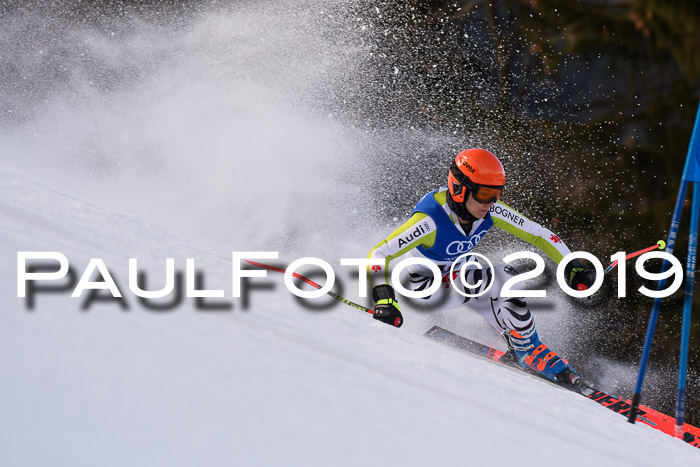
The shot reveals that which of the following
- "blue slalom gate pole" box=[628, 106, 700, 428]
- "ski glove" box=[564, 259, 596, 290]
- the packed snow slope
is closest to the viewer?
the packed snow slope

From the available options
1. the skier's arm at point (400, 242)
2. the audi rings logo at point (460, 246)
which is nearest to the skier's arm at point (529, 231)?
the audi rings logo at point (460, 246)

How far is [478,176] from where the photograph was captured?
2.80 metres

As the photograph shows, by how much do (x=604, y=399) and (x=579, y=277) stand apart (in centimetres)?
79

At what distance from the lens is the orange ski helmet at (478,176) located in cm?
280

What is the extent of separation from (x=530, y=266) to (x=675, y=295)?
96.6 inches

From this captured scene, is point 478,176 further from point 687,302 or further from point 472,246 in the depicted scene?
point 687,302

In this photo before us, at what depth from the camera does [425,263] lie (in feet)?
10.5

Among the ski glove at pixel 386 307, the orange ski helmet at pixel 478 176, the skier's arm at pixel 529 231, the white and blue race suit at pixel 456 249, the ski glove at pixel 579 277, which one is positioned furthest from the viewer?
the skier's arm at pixel 529 231

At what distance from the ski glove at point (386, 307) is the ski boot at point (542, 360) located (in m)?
0.98

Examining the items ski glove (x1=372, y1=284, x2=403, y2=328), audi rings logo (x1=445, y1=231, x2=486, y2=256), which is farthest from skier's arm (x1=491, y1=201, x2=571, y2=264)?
ski glove (x1=372, y1=284, x2=403, y2=328)

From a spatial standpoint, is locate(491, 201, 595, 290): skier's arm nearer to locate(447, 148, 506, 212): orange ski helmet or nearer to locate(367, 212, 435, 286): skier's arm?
locate(447, 148, 506, 212): orange ski helmet

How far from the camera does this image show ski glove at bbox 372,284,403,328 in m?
2.52

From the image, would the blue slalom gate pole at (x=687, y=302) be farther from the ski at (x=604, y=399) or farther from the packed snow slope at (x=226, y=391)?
the packed snow slope at (x=226, y=391)

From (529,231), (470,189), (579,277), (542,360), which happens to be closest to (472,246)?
(529,231)
